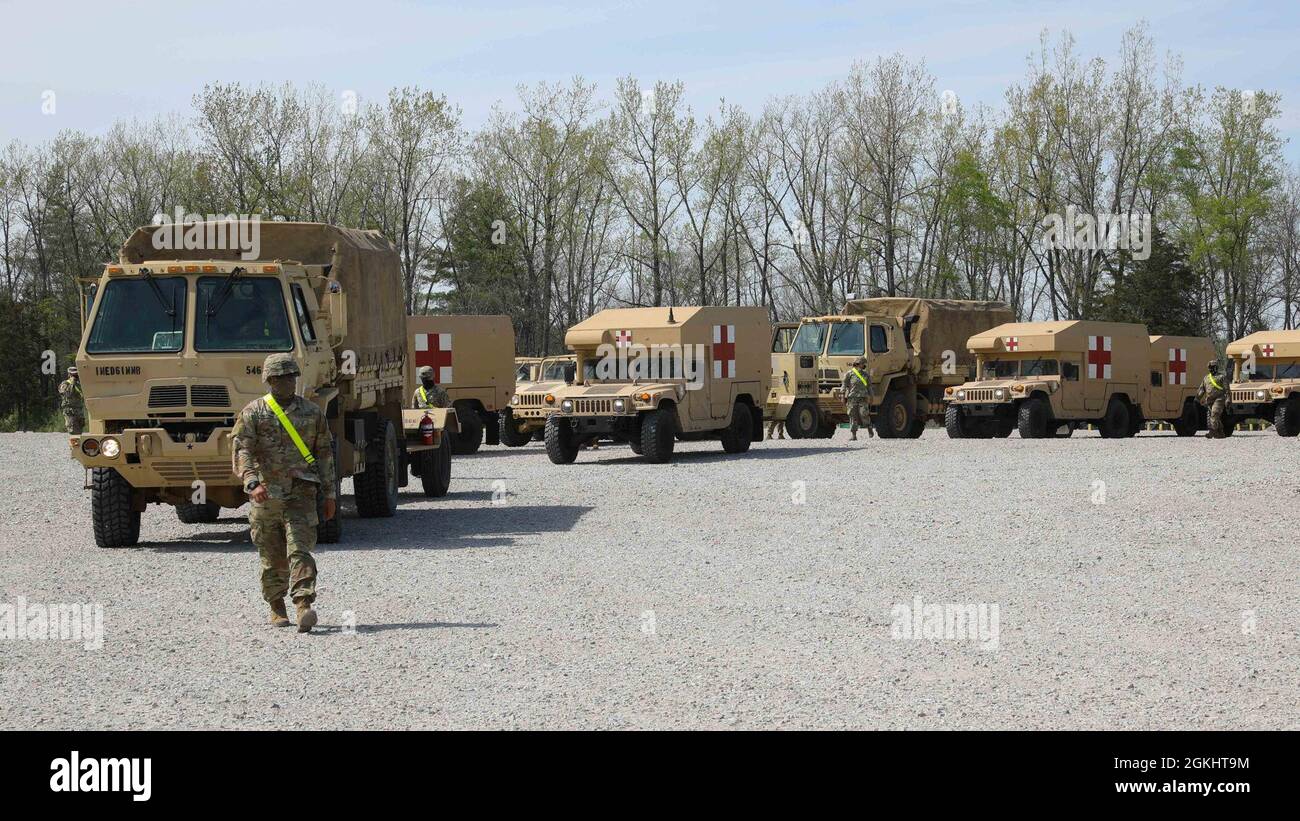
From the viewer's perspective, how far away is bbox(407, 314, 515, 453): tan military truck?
3197cm

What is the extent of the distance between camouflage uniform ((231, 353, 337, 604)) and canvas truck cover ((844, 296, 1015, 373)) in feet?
92.5

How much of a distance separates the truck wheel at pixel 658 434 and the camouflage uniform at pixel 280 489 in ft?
51.5

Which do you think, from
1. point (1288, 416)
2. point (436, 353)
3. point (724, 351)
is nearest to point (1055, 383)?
point (1288, 416)

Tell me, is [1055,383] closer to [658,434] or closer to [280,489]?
[658,434]

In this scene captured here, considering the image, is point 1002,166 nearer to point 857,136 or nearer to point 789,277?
point 857,136

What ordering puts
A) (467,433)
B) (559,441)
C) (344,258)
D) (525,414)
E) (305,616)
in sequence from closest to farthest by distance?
(305,616) < (344,258) < (559,441) < (467,433) < (525,414)

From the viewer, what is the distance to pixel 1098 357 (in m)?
34.9

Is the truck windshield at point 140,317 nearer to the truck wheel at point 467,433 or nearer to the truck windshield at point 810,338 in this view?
the truck wheel at point 467,433

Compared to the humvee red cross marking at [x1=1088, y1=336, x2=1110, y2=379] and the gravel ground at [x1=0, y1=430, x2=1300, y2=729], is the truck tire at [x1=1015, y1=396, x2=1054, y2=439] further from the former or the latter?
the gravel ground at [x1=0, y1=430, x2=1300, y2=729]

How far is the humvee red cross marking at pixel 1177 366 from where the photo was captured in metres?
39.0

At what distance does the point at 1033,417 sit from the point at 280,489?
25.4m

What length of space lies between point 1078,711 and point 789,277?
66.3 m

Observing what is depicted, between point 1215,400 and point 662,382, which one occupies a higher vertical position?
point 662,382

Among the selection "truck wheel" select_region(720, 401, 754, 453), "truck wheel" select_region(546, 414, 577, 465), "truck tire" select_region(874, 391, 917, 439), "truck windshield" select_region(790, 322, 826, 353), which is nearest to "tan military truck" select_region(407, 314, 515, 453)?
"truck wheel" select_region(546, 414, 577, 465)
